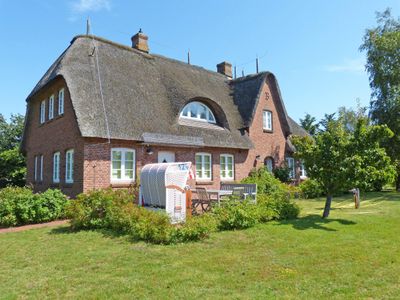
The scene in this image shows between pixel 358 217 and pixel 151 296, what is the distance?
899 centimetres

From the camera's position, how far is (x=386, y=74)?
26453mm

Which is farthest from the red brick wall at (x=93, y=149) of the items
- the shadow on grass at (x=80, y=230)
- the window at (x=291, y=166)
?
the shadow on grass at (x=80, y=230)

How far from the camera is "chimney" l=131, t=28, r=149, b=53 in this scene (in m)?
19.9

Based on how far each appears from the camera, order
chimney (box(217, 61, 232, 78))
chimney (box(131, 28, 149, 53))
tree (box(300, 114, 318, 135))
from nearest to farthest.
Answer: chimney (box(131, 28, 149, 53))
chimney (box(217, 61, 232, 78))
tree (box(300, 114, 318, 135))

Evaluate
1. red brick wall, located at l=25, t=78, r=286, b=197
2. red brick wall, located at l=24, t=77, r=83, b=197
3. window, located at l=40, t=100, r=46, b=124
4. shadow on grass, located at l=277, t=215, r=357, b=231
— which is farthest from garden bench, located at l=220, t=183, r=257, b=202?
window, located at l=40, t=100, r=46, b=124

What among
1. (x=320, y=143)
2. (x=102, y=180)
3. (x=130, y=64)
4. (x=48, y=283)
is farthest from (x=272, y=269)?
(x=130, y=64)

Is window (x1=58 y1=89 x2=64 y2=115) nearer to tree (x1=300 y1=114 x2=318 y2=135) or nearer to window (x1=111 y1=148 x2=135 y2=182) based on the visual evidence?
window (x1=111 y1=148 x2=135 y2=182)

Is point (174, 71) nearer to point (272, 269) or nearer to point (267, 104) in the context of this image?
point (267, 104)

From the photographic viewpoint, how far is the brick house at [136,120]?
1363 cm

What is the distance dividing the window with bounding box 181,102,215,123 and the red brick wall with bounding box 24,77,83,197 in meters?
5.65

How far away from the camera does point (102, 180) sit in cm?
1346

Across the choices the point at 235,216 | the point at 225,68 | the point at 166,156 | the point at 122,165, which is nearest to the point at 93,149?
the point at 122,165

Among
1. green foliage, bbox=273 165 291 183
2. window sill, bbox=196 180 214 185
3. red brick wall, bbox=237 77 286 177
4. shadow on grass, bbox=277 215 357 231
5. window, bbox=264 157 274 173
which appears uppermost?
red brick wall, bbox=237 77 286 177

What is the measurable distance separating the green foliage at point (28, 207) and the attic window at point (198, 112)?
7.77m
